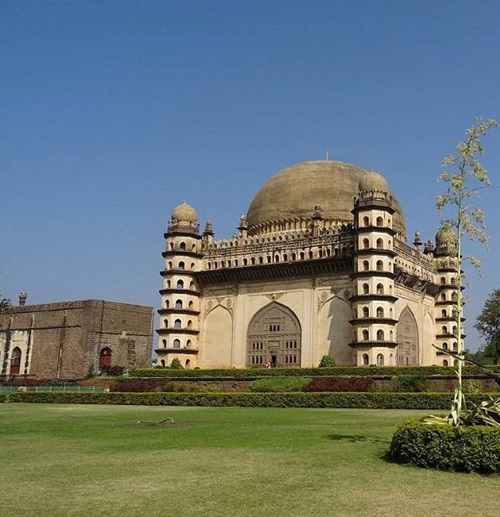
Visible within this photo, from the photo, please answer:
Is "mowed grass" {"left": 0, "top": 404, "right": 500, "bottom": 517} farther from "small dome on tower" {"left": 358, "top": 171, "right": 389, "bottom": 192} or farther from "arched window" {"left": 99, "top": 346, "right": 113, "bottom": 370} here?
"arched window" {"left": 99, "top": 346, "right": 113, "bottom": 370}

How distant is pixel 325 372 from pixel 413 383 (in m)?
5.09

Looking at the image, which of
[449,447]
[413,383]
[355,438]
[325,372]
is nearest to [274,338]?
[325,372]

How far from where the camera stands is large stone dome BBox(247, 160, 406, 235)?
40.4 m

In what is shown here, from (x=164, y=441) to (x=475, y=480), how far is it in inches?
243

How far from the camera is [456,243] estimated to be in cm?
1210

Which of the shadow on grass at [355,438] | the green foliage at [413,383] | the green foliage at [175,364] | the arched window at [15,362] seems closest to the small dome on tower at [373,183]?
the green foliage at [413,383]

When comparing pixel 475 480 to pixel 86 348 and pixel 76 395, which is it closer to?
pixel 76 395

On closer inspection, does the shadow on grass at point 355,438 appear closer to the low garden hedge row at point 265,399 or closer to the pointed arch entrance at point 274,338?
the low garden hedge row at point 265,399

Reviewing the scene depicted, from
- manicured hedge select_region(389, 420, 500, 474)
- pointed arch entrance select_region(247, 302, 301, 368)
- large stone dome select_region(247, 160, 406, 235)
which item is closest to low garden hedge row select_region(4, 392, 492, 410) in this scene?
manicured hedge select_region(389, 420, 500, 474)

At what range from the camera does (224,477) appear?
8422mm

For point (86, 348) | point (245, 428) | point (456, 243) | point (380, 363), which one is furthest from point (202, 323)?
point (456, 243)

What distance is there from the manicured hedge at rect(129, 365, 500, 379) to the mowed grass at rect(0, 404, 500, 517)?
14903mm

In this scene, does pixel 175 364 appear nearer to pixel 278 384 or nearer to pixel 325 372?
pixel 325 372

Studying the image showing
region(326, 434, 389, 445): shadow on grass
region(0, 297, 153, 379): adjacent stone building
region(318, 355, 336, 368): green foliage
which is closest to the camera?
region(326, 434, 389, 445): shadow on grass
